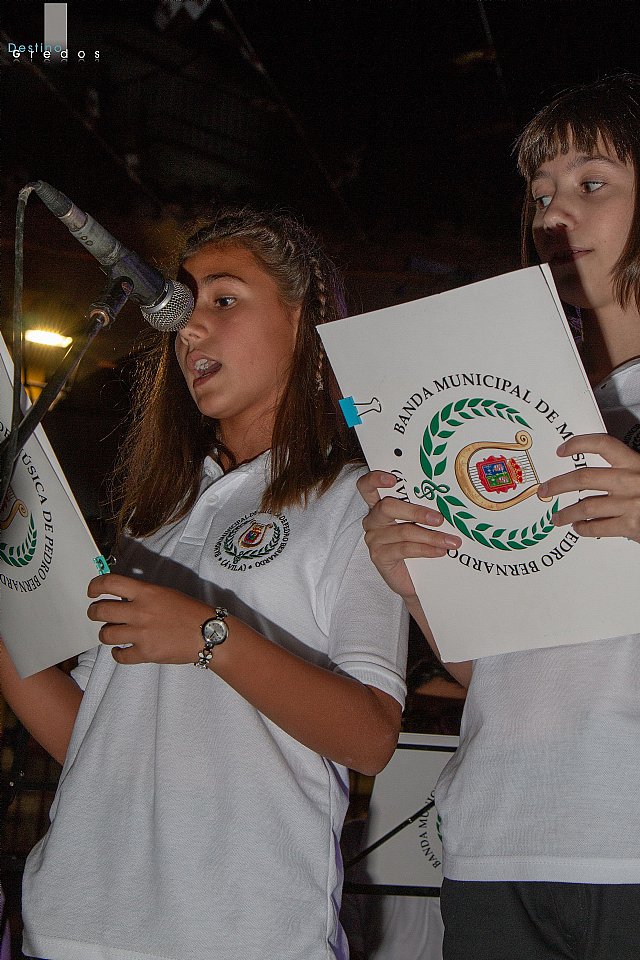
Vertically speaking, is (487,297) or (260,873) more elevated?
(487,297)

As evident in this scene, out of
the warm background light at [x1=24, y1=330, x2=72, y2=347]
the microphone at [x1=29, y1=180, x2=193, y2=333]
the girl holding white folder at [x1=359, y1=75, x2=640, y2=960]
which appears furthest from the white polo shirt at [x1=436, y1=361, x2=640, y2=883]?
the warm background light at [x1=24, y1=330, x2=72, y2=347]

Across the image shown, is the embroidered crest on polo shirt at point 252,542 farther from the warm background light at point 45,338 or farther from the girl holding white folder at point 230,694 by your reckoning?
the warm background light at point 45,338

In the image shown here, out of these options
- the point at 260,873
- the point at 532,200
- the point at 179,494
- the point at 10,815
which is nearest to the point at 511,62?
the point at 532,200

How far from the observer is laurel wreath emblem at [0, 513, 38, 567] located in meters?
1.09

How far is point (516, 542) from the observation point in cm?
94

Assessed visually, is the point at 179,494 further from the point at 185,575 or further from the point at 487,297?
the point at 487,297

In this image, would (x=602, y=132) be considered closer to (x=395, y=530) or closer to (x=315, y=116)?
(x=395, y=530)

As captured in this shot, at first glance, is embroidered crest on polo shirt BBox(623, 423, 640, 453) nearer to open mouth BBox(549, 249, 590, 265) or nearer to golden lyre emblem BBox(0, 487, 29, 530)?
open mouth BBox(549, 249, 590, 265)

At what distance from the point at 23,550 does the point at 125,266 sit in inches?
15.1

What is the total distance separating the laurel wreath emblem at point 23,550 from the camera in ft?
3.58

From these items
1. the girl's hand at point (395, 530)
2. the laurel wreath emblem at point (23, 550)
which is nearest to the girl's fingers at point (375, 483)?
the girl's hand at point (395, 530)

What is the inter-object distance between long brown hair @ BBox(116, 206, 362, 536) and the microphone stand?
1.31 feet

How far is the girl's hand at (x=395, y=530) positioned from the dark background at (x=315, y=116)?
1.50 m

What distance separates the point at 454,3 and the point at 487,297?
2.25m
